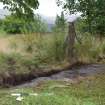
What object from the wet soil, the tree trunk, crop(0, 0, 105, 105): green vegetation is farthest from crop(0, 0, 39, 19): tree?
the tree trunk

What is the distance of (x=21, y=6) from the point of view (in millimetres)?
12023

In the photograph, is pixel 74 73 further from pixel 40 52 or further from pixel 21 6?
pixel 21 6

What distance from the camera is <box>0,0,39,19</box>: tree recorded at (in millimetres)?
11940

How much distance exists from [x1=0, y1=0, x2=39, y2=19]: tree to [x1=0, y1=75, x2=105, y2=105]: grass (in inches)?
93.7

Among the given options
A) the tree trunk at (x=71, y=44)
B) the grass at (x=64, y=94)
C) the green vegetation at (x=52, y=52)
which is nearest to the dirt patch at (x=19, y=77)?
the green vegetation at (x=52, y=52)

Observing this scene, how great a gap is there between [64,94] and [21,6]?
11.8 ft

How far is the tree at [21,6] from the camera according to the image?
11.9 m

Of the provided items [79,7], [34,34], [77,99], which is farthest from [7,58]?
[77,99]

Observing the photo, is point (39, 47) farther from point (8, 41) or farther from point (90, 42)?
point (90, 42)

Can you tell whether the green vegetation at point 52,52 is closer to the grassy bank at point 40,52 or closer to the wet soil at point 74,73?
the grassy bank at point 40,52

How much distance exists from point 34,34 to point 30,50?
3.00ft

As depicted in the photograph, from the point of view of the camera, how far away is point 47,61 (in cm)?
1722

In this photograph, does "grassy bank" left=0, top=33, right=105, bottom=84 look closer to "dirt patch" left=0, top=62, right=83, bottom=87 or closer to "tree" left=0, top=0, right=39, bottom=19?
"dirt patch" left=0, top=62, right=83, bottom=87

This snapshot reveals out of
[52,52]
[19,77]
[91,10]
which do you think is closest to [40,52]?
[52,52]
